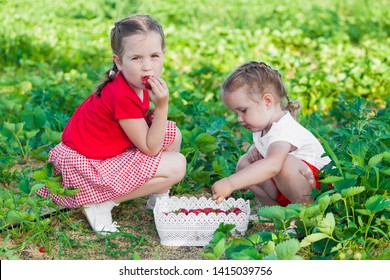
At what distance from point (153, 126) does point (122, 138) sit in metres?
0.19

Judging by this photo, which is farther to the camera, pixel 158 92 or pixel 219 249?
pixel 158 92

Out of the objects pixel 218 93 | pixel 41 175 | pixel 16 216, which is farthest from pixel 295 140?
pixel 218 93

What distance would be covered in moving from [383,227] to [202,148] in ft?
3.48

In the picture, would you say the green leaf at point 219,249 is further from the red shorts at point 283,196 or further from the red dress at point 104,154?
the red shorts at point 283,196

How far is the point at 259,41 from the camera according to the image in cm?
603

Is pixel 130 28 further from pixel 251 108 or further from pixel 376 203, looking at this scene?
pixel 376 203

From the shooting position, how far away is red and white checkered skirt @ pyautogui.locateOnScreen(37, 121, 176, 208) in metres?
2.98

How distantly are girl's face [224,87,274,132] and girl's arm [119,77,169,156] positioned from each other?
0.32m

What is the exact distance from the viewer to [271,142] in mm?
3031

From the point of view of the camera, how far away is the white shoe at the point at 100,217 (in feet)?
9.87

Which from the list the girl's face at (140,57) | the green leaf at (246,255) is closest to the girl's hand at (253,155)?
the girl's face at (140,57)

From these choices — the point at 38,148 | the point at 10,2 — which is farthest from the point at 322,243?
the point at 10,2

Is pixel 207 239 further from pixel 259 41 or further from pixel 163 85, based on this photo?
pixel 259 41

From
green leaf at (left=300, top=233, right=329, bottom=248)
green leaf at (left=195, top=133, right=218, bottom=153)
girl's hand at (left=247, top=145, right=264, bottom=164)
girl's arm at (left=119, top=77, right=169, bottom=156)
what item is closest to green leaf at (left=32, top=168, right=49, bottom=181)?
girl's arm at (left=119, top=77, right=169, bottom=156)
